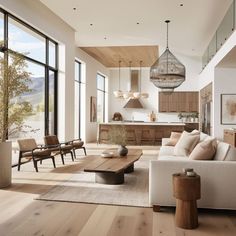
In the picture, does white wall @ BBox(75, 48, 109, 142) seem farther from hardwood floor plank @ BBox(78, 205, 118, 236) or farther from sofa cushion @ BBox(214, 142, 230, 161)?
hardwood floor plank @ BBox(78, 205, 118, 236)

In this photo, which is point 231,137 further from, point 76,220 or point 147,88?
point 147,88

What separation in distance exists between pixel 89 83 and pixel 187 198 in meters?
10.2

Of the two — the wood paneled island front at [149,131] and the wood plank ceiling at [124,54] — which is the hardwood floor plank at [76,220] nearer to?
the wood paneled island front at [149,131]

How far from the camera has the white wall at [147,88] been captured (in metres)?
13.3

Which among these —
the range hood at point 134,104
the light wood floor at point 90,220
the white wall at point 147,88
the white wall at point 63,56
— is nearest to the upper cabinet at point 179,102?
the white wall at point 147,88

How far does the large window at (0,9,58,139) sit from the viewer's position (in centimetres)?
667

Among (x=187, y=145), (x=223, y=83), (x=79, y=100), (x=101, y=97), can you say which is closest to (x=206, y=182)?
(x=187, y=145)

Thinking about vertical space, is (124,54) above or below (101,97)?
above

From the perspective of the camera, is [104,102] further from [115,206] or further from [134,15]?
[115,206]

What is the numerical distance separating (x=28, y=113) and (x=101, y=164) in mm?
1598

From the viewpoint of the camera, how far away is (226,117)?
923 centimetres

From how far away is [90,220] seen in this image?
3.38 meters

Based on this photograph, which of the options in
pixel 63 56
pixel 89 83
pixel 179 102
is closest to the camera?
pixel 63 56

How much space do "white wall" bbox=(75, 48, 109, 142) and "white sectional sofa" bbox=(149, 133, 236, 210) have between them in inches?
338
